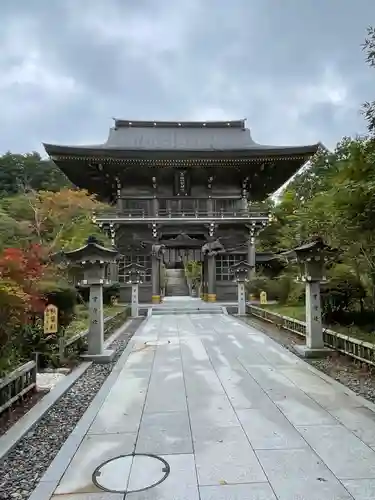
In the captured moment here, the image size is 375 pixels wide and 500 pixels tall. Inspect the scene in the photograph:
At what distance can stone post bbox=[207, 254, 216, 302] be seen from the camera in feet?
68.9

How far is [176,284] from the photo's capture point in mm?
36750

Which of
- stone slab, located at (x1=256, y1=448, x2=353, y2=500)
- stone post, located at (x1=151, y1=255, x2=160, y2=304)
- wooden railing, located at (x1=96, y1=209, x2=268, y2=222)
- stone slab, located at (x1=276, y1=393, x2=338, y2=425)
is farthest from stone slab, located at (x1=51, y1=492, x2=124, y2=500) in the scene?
wooden railing, located at (x1=96, y1=209, x2=268, y2=222)

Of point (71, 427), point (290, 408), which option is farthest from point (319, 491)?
point (71, 427)

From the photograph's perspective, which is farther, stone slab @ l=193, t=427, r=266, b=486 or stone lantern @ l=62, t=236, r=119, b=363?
stone lantern @ l=62, t=236, r=119, b=363

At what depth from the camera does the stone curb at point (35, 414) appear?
11.8 ft

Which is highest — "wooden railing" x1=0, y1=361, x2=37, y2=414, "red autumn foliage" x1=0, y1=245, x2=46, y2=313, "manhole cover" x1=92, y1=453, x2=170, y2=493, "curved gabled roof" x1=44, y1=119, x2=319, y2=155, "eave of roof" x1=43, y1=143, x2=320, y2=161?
"curved gabled roof" x1=44, y1=119, x2=319, y2=155

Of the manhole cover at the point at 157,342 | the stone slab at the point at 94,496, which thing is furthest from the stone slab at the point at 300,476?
the manhole cover at the point at 157,342

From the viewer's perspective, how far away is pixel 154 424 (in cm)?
409

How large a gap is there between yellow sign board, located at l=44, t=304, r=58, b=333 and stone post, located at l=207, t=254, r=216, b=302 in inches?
585

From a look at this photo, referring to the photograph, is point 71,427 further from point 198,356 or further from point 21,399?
point 198,356

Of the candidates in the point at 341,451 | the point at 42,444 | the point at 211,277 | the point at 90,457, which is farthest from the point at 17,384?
the point at 211,277

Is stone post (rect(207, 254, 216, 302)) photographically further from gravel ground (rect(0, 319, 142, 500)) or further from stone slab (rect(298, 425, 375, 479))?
stone slab (rect(298, 425, 375, 479))

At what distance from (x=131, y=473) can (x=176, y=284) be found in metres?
33.8

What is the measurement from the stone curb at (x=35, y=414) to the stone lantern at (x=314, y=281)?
4.16 m
